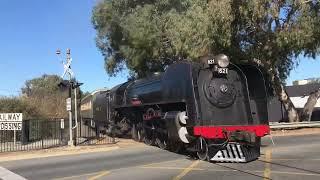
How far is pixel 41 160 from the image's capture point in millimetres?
21609

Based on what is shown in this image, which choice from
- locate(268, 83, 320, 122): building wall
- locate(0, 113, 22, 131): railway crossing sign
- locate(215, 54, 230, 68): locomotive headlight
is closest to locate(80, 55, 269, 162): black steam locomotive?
locate(215, 54, 230, 68): locomotive headlight

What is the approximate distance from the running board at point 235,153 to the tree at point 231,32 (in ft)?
28.9

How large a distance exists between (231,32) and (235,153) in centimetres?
1373

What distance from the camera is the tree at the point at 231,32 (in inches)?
1141

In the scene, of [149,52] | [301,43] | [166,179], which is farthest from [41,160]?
[149,52]

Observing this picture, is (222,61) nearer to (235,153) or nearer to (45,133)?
(235,153)

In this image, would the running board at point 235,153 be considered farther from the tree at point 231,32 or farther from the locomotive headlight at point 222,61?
the tree at point 231,32

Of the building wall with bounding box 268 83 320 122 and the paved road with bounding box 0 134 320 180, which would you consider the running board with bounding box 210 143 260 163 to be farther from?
the building wall with bounding box 268 83 320 122

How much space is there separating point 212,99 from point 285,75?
1980 centimetres

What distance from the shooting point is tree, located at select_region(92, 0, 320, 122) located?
28969 millimetres

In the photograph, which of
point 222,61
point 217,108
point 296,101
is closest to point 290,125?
point 217,108

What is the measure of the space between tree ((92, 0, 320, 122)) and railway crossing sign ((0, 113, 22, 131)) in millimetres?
9793

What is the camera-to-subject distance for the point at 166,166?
16.4m

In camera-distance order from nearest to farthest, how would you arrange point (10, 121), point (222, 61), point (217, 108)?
point (222, 61)
point (217, 108)
point (10, 121)
